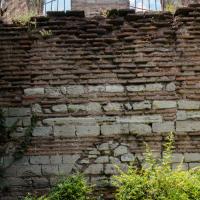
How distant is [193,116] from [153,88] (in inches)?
29.7

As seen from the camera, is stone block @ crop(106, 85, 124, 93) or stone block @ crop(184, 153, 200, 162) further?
stone block @ crop(106, 85, 124, 93)

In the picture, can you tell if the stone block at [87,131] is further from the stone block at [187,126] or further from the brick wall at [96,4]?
the brick wall at [96,4]

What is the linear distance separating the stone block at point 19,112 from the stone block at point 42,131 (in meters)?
0.30

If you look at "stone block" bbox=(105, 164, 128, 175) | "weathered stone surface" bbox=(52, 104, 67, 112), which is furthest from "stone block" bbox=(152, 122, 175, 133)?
"weathered stone surface" bbox=(52, 104, 67, 112)

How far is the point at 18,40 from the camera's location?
363 inches

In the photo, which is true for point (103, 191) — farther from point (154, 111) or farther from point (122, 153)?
point (154, 111)

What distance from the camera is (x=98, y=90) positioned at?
8.95m

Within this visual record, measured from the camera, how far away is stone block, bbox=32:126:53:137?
29.0ft

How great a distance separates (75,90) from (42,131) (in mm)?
822

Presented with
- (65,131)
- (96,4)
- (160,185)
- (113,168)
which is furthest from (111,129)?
(96,4)

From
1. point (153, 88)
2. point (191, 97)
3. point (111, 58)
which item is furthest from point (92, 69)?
point (191, 97)

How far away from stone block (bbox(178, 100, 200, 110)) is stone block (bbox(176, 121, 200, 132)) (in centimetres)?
24

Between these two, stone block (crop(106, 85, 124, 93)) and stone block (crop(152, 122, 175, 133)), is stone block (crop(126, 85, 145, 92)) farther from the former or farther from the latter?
stone block (crop(152, 122, 175, 133))

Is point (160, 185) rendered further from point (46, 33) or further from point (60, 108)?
point (46, 33)
